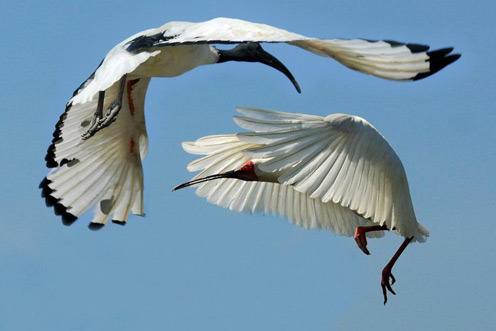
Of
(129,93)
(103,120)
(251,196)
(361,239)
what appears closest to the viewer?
(103,120)

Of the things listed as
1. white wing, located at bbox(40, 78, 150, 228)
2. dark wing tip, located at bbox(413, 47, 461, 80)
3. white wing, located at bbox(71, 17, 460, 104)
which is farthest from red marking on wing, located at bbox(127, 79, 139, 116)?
dark wing tip, located at bbox(413, 47, 461, 80)

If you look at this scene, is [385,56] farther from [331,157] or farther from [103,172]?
[103,172]

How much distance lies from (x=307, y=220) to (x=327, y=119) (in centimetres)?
175

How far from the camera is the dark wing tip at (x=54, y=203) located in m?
11.9

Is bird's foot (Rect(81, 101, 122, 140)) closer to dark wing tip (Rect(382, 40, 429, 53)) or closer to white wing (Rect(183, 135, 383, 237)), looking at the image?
white wing (Rect(183, 135, 383, 237))

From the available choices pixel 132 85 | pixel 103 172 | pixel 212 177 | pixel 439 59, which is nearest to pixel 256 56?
pixel 132 85

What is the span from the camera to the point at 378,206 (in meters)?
11.1

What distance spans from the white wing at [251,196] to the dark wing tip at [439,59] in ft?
12.3

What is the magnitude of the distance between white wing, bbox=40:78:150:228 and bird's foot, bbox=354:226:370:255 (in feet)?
6.07

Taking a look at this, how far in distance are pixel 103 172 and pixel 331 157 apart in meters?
2.26

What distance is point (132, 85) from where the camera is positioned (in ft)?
37.6

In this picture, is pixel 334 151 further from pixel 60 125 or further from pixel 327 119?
pixel 60 125

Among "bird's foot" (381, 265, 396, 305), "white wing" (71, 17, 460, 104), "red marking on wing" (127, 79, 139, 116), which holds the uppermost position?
"white wing" (71, 17, 460, 104)

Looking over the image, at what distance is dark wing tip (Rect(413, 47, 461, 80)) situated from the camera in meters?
8.61
